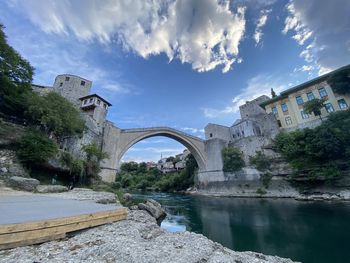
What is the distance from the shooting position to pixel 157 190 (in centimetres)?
3381

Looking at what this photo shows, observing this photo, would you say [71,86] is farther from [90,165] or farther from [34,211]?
[34,211]

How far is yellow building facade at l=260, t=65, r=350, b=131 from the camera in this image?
18578 millimetres

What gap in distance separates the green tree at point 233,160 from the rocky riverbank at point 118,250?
19.8 metres

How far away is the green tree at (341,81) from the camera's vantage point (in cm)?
1738

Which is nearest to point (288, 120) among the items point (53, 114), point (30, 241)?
point (53, 114)

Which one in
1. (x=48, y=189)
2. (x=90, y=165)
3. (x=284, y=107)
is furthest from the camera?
(x=284, y=107)

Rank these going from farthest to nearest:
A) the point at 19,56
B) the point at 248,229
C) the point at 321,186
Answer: the point at 321,186, the point at 19,56, the point at 248,229

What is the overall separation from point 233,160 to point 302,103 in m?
11.2

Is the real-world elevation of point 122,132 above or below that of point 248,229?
above

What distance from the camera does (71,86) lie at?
24.8m

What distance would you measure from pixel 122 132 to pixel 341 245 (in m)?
19.7

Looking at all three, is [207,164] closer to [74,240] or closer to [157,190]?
[157,190]

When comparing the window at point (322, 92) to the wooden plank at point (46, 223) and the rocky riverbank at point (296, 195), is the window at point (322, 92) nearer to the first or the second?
the rocky riverbank at point (296, 195)

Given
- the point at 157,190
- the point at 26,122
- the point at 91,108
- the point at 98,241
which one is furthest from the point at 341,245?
the point at 157,190
